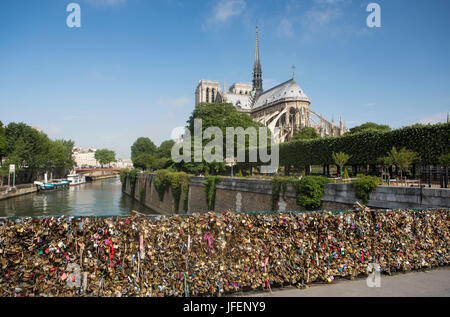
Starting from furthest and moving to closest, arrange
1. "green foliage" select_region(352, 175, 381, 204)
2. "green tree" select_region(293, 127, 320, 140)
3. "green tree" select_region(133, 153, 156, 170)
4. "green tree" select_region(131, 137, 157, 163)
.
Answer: "green tree" select_region(131, 137, 157, 163) < "green tree" select_region(133, 153, 156, 170) < "green tree" select_region(293, 127, 320, 140) < "green foliage" select_region(352, 175, 381, 204)

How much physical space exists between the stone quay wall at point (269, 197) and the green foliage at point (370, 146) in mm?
8094

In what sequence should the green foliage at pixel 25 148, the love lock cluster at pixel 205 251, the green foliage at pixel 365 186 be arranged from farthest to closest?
the green foliage at pixel 25 148 < the green foliage at pixel 365 186 < the love lock cluster at pixel 205 251

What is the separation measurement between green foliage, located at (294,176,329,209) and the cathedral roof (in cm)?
6612

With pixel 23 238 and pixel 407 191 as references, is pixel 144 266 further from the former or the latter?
pixel 407 191

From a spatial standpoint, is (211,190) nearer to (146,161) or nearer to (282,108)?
(282,108)

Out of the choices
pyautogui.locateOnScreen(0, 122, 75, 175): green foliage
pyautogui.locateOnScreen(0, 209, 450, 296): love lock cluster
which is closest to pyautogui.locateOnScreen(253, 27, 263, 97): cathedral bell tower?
pyautogui.locateOnScreen(0, 122, 75, 175): green foliage

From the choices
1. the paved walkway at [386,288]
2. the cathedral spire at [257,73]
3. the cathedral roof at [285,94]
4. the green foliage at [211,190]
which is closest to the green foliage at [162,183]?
the green foliage at [211,190]

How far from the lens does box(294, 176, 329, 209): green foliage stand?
15023 mm

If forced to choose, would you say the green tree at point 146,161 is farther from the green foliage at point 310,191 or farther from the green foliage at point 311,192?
the green foliage at point 311,192

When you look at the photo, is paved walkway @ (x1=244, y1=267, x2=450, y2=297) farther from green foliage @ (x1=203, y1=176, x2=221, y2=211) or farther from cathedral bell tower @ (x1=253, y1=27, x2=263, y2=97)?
cathedral bell tower @ (x1=253, y1=27, x2=263, y2=97)

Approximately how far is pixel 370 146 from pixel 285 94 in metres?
61.2

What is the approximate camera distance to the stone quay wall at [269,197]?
433 inches

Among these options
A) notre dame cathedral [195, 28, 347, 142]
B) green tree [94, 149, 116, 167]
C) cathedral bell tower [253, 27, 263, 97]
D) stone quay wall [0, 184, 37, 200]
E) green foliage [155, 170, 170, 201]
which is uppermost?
cathedral bell tower [253, 27, 263, 97]

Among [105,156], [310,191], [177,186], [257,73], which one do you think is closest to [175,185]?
[177,186]
